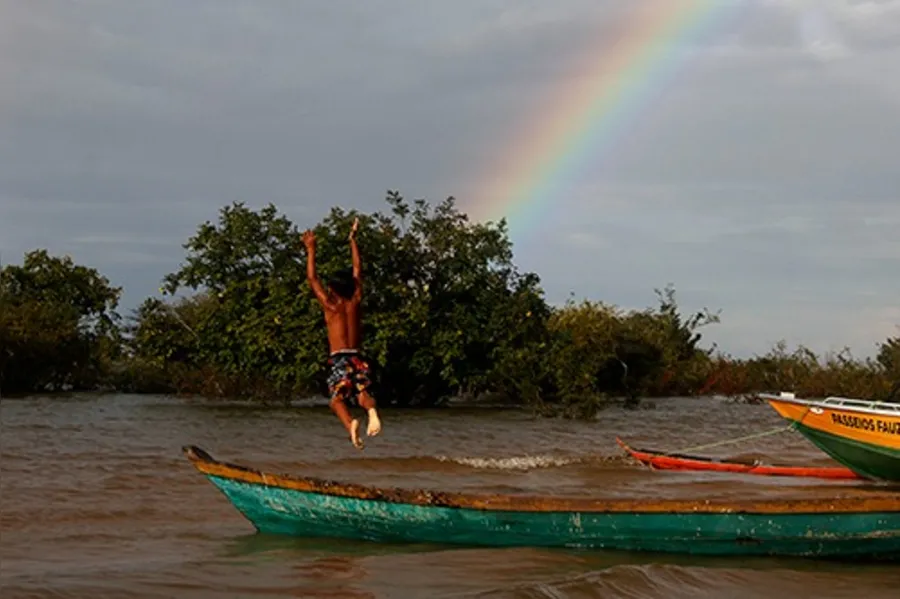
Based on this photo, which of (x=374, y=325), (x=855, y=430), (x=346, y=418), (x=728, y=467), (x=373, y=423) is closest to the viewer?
(x=373, y=423)

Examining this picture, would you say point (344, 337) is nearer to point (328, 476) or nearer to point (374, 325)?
point (328, 476)

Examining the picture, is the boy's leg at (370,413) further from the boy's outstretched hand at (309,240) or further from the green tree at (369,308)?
the green tree at (369,308)

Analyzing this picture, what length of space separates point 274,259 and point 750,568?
69.2 feet

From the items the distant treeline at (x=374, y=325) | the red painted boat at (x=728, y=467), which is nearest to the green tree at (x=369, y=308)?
the distant treeline at (x=374, y=325)

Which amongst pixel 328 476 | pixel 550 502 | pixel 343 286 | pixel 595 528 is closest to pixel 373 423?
pixel 343 286

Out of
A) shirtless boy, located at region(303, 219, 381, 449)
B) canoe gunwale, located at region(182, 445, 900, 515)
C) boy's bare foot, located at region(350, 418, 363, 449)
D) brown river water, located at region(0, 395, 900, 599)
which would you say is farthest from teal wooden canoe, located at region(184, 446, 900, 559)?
shirtless boy, located at region(303, 219, 381, 449)

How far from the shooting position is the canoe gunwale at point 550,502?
7867mm

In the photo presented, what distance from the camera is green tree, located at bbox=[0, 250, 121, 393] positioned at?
31.2 meters

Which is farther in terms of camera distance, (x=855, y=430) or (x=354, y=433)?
(x=855, y=430)

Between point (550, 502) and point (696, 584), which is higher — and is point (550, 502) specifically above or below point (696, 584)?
above

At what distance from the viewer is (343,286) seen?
911 centimetres

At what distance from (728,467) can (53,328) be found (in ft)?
75.1

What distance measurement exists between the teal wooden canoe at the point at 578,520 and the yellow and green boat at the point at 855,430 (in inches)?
200

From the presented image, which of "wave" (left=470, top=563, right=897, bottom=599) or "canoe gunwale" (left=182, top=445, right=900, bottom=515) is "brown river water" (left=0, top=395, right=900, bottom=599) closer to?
"wave" (left=470, top=563, right=897, bottom=599)
